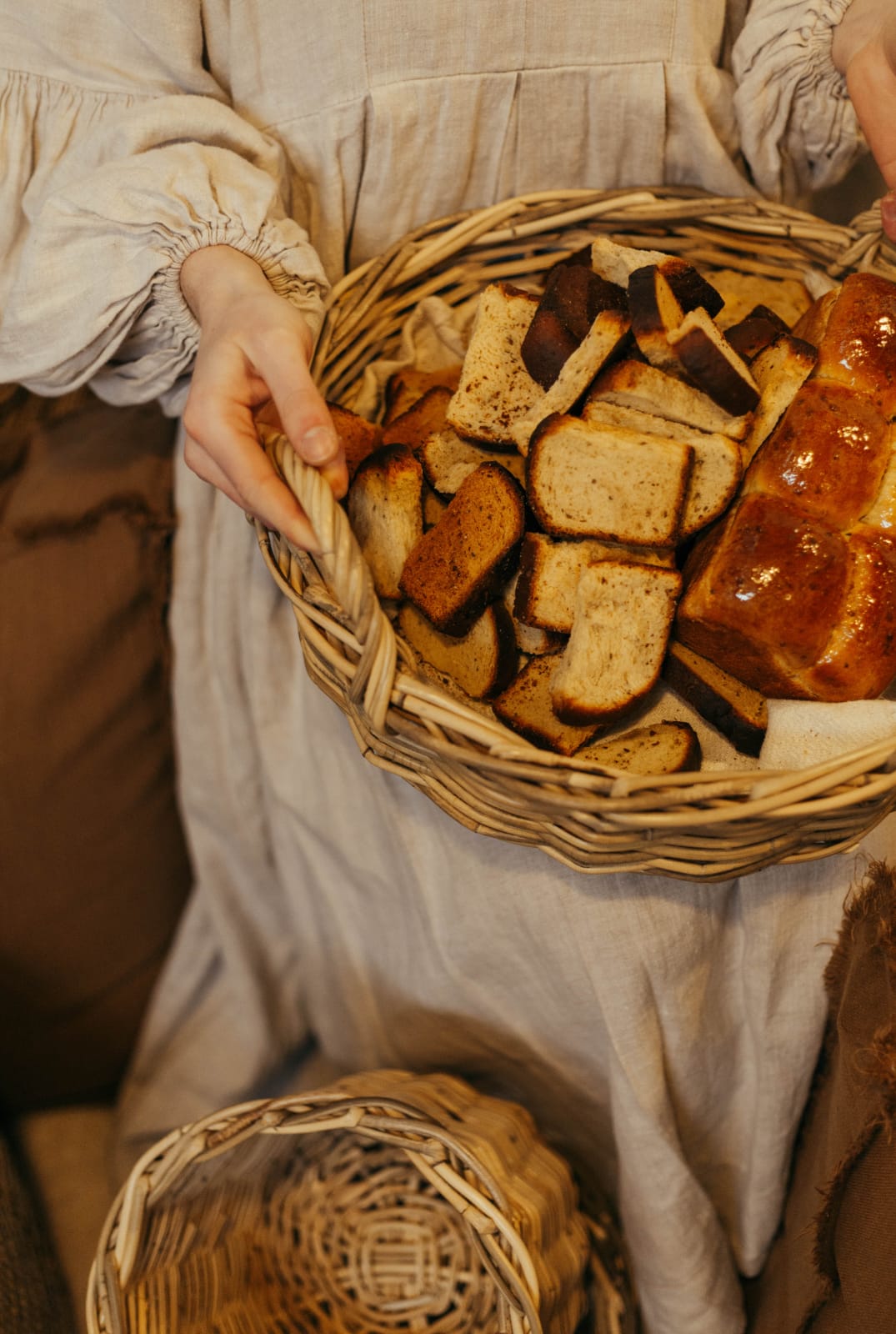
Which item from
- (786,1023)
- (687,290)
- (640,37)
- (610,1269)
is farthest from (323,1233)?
(640,37)

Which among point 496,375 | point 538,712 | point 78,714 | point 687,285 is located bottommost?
point 78,714

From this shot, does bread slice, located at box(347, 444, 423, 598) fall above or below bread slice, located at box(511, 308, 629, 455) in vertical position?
below

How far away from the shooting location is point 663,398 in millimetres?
948

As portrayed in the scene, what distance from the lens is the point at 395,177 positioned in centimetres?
106

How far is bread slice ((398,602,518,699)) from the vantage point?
0.94 meters

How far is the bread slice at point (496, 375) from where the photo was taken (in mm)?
988

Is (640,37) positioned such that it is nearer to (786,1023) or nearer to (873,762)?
(873,762)

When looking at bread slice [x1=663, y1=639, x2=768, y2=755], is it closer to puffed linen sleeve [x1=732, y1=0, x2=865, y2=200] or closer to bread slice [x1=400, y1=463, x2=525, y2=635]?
bread slice [x1=400, y1=463, x2=525, y2=635]

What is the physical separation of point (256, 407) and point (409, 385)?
0.96ft

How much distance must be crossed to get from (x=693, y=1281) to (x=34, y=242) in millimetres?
1232

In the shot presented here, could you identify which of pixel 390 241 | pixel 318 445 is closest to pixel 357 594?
pixel 318 445

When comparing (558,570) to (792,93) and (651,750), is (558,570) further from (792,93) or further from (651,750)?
(792,93)

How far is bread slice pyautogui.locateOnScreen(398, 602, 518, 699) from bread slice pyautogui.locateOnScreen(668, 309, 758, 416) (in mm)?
280

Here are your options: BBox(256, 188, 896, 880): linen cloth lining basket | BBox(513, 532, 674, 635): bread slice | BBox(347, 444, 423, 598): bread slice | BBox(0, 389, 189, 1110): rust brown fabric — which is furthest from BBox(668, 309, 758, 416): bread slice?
BBox(0, 389, 189, 1110): rust brown fabric
